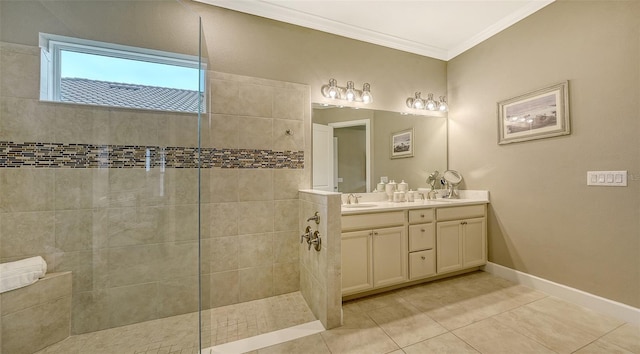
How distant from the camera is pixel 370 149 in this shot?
8.66ft

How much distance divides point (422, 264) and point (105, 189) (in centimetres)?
266

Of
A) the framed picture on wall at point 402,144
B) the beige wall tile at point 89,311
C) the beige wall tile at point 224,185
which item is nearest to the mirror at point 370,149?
the framed picture on wall at point 402,144

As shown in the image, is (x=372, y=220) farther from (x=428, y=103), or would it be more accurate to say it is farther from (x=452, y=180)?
(x=428, y=103)

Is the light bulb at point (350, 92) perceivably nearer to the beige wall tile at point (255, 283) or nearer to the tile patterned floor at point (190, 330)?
the beige wall tile at point (255, 283)

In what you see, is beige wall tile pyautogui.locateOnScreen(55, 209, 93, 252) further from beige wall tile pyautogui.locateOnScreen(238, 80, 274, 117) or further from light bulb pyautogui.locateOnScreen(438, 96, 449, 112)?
light bulb pyautogui.locateOnScreen(438, 96, 449, 112)

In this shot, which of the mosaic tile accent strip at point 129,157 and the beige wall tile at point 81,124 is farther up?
the beige wall tile at point 81,124

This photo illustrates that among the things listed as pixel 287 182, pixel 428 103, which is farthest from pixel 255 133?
pixel 428 103

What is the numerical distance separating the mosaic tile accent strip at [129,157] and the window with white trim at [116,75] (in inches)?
12.5

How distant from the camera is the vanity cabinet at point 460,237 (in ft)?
7.65

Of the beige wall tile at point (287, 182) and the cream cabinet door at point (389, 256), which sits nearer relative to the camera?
the cream cabinet door at point (389, 256)

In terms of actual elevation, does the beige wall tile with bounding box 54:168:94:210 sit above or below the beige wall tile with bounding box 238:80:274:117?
below

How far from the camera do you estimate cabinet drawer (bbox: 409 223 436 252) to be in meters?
2.20

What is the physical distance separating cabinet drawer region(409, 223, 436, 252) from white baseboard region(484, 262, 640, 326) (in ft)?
2.88

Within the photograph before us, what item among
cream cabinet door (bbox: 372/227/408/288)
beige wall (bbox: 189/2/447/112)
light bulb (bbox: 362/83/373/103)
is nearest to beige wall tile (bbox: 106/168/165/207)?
beige wall (bbox: 189/2/447/112)
